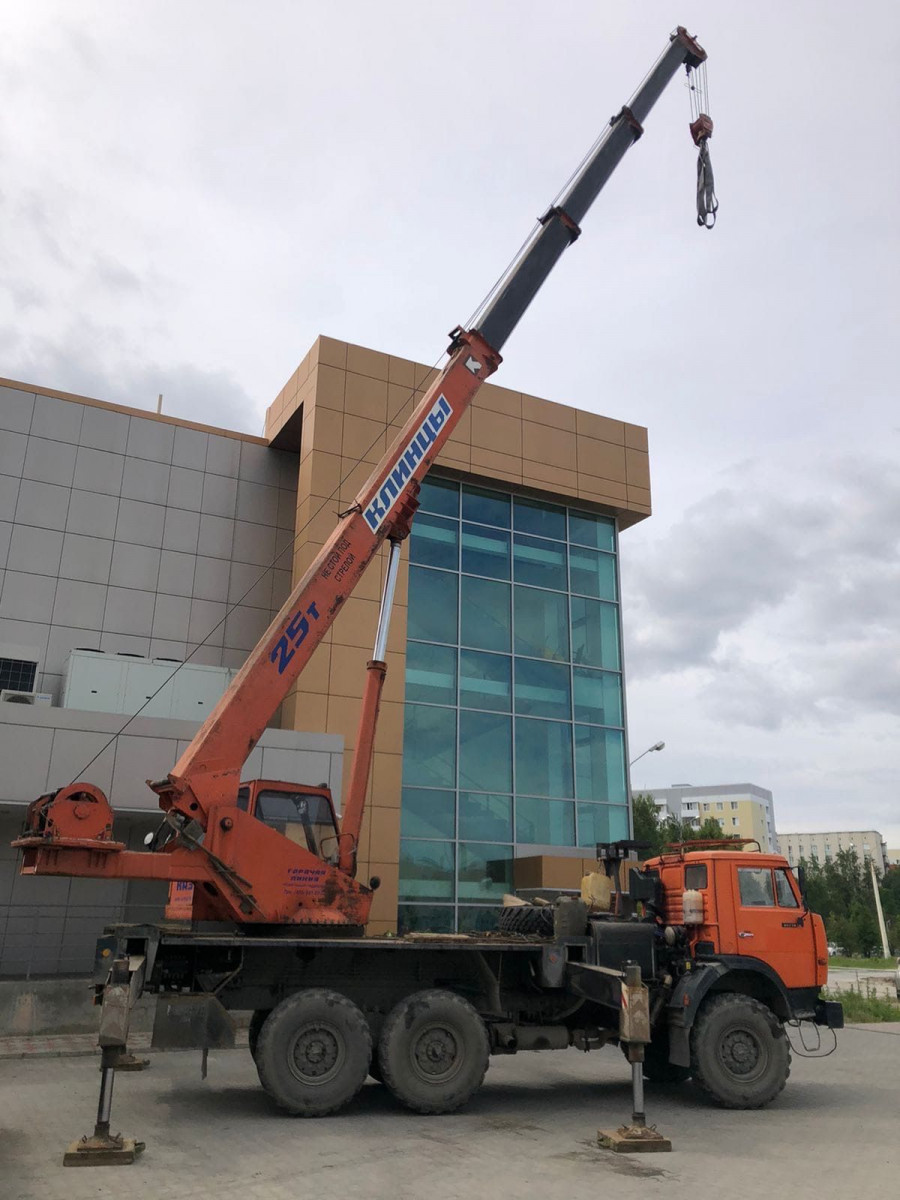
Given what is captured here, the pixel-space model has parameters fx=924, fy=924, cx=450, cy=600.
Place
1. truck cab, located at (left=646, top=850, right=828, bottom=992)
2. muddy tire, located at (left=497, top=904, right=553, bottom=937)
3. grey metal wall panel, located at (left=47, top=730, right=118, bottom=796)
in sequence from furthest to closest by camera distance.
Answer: grey metal wall panel, located at (left=47, top=730, right=118, bottom=796) → muddy tire, located at (left=497, top=904, right=553, bottom=937) → truck cab, located at (left=646, top=850, right=828, bottom=992)

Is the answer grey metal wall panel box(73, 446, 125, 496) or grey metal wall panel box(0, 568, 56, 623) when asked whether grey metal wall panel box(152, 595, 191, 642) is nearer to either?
grey metal wall panel box(0, 568, 56, 623)

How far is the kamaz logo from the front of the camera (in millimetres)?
12273

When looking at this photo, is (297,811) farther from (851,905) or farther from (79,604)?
(851,905)

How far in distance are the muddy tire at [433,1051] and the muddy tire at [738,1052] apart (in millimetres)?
2643

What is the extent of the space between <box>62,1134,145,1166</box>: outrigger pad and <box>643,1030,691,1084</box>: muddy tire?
6957 millimetres

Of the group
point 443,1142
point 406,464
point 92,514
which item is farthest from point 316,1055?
point 92,514

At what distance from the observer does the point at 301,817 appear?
10906 millimetres

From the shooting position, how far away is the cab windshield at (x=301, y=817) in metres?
10.7

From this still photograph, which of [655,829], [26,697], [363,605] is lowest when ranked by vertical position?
[26,697]

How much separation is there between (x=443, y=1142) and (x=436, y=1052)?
141 cm

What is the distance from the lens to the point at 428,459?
42.7ft

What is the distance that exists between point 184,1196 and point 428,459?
904 centimetres

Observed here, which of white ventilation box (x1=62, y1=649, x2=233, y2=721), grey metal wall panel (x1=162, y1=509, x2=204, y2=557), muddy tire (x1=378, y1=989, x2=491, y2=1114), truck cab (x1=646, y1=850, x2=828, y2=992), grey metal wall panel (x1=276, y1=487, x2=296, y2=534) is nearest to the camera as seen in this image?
muddy tire (x1=378, y1=989, x2=491, y2=1114)

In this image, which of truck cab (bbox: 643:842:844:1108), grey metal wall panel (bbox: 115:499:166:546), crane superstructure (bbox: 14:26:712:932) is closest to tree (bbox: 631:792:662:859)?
grey metal wall panel (bbox: 115:499:166:546)
